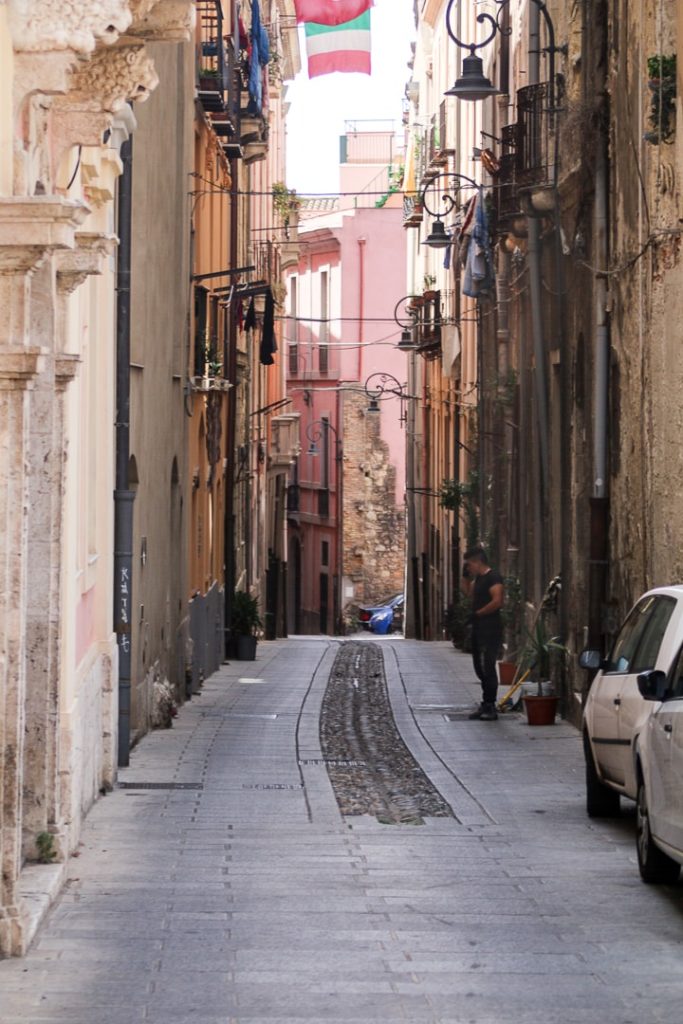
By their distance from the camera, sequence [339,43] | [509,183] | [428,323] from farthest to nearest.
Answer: [428,323], [339,43], [509,183]

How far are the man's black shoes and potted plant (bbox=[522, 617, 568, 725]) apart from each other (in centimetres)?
41

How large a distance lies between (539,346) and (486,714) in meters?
4.37

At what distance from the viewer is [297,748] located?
17.4 m

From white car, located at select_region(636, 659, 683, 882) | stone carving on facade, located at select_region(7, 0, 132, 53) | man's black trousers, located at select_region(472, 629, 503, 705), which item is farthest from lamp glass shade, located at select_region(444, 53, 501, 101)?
stone carving on facade, located at select_region(7, 0, 132, 53)

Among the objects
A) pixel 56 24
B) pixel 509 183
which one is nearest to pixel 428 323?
pixel 509 183

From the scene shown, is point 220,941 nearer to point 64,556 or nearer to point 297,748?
point 64,556

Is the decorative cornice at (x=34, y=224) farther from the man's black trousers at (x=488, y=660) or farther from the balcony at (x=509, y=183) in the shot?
the balcony at (x=509, y=183)

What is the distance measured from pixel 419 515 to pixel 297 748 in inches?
1223

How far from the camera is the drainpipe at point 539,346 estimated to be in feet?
69.5

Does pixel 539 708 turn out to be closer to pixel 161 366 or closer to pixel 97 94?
pixel 161 366

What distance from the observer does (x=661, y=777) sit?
9.42m

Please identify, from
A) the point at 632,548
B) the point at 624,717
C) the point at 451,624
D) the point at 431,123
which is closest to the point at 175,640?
the point at 632,548

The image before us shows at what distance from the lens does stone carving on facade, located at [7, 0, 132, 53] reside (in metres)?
8.08

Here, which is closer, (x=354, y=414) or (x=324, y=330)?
(x=354, y=414)
